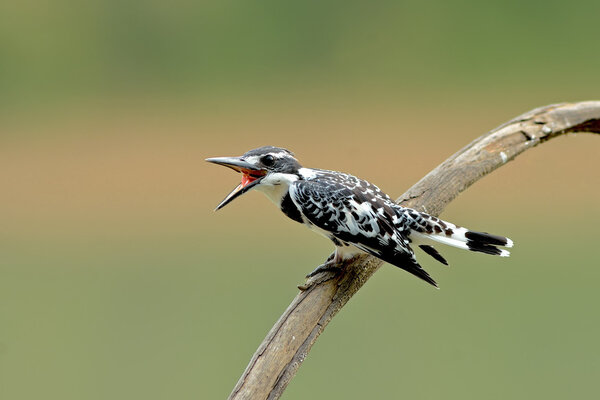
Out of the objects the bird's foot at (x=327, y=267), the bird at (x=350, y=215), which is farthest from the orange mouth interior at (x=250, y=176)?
the bird's foot at (x=327, y=267)

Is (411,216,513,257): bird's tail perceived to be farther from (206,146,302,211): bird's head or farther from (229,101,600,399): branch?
(206,146,302,211): bird's head

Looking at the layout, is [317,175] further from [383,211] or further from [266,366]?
[266,366]

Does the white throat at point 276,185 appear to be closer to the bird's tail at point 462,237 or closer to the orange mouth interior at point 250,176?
the orange mouth interior at point 250,176

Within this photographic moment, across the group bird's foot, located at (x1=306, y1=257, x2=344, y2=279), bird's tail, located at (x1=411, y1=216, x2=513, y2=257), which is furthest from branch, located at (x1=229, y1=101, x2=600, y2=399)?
bird's tail, located at (x1=411, y1=216, x2=513, y2=257)

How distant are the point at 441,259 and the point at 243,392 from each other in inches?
21.3

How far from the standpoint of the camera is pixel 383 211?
1536 millimetres

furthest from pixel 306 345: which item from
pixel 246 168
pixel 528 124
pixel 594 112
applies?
pixel 594 112

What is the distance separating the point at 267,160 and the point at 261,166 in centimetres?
2

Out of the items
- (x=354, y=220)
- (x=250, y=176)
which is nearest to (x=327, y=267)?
(x=354, y=220)

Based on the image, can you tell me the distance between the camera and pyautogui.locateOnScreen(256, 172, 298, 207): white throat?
148 centimetres

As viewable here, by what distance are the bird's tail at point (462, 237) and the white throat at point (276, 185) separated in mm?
284

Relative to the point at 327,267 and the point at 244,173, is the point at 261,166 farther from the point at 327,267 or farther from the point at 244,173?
the point at 327,267

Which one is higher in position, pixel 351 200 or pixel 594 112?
pixel 594 112

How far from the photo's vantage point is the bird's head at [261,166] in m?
1.45
